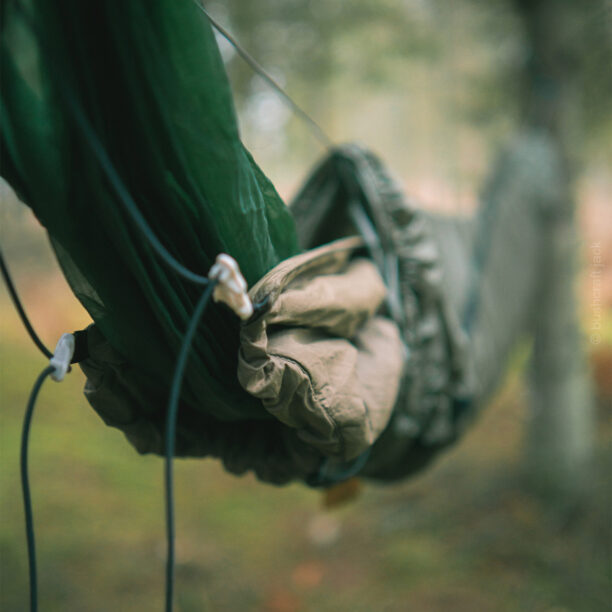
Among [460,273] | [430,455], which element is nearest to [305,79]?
[460,273]

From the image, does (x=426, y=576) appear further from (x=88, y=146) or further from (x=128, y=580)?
(x=88, y=146)

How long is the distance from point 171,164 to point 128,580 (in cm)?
178

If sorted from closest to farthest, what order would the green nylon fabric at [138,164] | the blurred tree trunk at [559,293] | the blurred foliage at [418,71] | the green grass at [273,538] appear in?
the green nylon fabric at [138,164] < the green grass at [273,538] < the blurred tree trunk at [559,293] < the blurred foliage at [418,71]

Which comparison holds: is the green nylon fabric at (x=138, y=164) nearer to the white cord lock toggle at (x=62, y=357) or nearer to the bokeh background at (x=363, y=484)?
the white cord lock toggle at (x=62, y=357)

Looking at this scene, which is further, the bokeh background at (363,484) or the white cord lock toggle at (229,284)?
the bokeh background at (363,484)

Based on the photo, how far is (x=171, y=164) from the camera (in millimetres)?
427

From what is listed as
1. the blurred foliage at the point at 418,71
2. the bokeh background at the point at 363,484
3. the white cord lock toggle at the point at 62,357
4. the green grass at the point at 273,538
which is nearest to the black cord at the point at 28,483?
the white cord lock toggle at the point at 62,357

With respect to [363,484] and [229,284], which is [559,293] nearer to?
[363,484]

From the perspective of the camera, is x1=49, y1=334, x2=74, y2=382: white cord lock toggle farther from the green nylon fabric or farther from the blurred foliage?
the blurred foliage

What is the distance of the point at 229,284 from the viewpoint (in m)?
0.40

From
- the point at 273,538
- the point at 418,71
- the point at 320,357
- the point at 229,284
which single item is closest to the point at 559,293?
the point at 418,71

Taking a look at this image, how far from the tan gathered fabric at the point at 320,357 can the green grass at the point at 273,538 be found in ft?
4.69

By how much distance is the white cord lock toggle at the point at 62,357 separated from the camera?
16.1 inches

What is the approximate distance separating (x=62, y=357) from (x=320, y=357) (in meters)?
0.22
